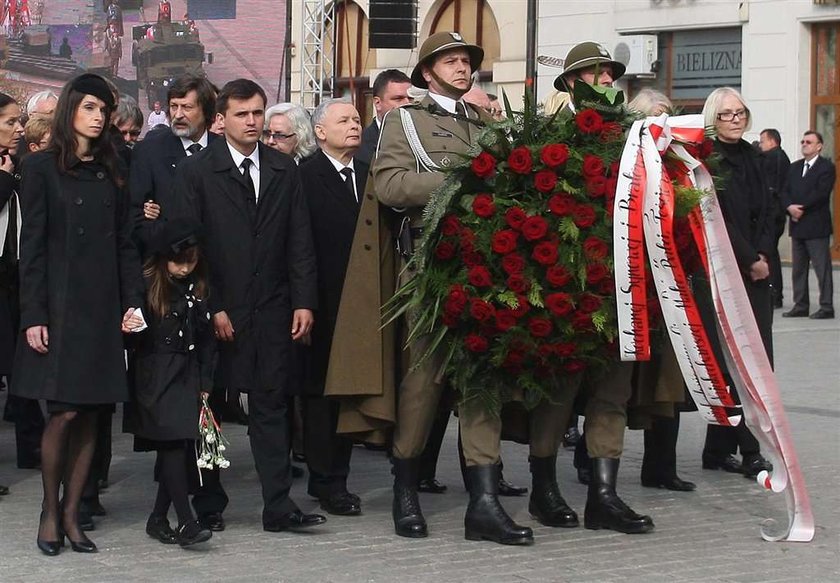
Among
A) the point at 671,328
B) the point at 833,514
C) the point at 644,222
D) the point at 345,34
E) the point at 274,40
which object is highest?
the point at 345,34

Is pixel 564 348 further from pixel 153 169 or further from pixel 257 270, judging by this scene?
pixel 153 169

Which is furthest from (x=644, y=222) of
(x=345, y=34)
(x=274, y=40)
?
(x=345, y=34)

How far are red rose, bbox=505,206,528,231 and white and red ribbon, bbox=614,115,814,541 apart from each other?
38cm

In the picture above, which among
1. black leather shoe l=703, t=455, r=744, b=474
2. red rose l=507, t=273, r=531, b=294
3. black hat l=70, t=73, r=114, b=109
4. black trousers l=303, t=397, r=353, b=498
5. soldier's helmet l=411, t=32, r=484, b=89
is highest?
soldier's helmet l=411, t=32, r=484, b=89

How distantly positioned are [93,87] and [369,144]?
279 centimetres

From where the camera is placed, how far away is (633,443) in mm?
9836

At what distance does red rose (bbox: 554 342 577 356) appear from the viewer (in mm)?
6766

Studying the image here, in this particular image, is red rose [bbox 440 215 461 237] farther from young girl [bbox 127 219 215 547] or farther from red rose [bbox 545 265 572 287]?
A: young girl [bbox 127 219 215 547]

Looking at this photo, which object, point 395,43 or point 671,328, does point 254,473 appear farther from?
point 395,43

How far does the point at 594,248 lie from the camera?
22.1 ft

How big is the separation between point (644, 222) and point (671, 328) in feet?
1.57

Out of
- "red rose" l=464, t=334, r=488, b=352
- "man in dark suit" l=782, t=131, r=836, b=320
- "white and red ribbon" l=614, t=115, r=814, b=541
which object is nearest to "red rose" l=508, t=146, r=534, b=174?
"white and red ribbon" l=614, t=115, r=814, b=541

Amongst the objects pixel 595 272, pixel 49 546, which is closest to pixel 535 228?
pixel 595 272

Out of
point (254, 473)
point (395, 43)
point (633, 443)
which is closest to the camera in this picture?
point (254, 473)
